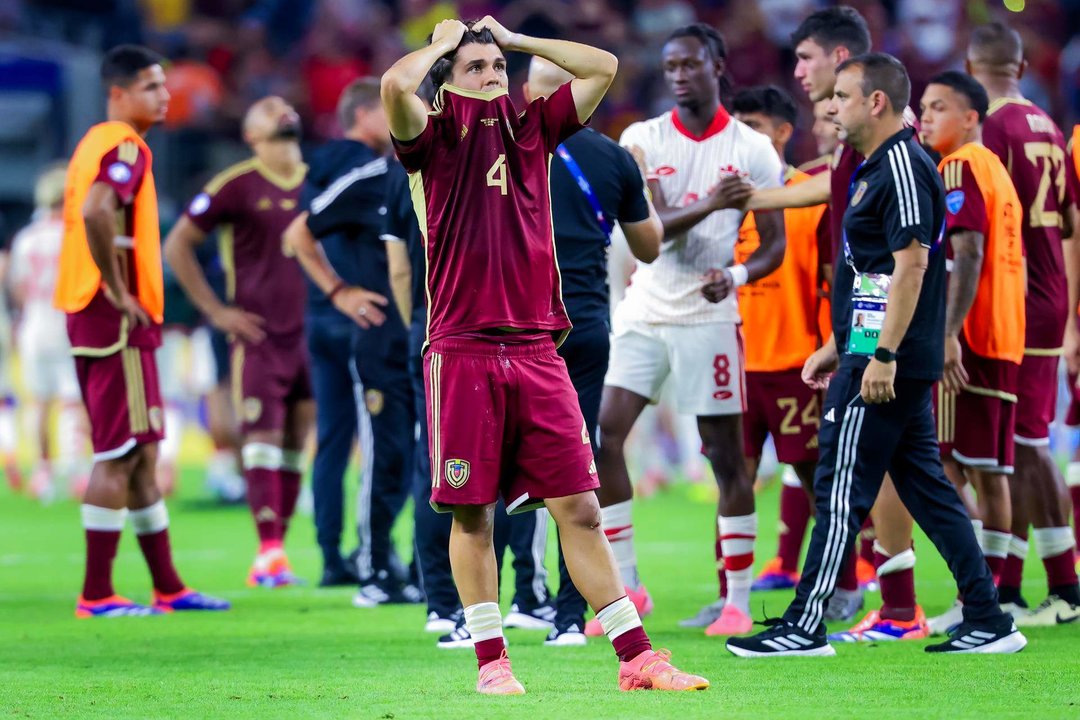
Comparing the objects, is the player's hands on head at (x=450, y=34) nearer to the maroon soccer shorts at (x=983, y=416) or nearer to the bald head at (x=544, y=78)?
the bald head at (x=544, y=78)

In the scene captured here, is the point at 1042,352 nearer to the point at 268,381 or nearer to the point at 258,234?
Result: the point at 268,381

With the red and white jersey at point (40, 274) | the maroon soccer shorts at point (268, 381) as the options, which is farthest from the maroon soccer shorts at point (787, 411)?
the red and white jersey at point (40, 274)

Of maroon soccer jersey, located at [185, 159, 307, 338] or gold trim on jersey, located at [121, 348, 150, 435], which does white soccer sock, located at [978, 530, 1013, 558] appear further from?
maroon soccer jersey, located at [185, 159, 307, 338]

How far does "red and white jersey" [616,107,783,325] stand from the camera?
7551mm

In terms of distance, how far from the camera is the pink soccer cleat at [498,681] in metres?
5.45

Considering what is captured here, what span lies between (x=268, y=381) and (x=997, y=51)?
187 inches

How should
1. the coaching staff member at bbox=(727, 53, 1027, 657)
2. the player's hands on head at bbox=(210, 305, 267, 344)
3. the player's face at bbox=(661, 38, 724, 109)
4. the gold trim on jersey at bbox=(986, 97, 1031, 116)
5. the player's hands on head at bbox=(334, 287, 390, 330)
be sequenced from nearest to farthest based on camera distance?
the coaching staff member at bbox=(727, 53, 1027, 657), the player's face at bbox=(661, 38, 724, 109), the gold trim on jersey at bbox=(986, 97, 1031, 116), the player's hands on head at bbox=(334, 287, 390, 330), the player's hands on head at bbox=(210, 305, 267, 344)

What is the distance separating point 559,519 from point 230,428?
9.33m

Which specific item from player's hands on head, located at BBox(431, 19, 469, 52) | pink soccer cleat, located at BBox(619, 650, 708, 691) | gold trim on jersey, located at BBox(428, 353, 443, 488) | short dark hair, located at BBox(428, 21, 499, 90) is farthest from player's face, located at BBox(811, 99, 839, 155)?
pink soccer cleat, located at BBox(619, 650, 708, 691)

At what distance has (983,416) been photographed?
7.25m

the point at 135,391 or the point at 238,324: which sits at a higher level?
the point at 238,324

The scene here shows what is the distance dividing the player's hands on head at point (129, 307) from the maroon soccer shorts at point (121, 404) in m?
0.16

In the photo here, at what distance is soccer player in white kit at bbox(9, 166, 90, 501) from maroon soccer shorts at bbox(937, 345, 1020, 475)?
31.7ft

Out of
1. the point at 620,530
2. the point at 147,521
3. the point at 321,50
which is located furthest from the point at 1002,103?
the point at 321,50
